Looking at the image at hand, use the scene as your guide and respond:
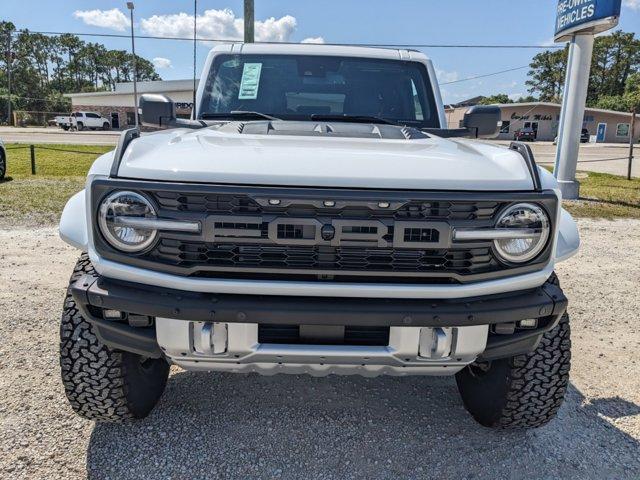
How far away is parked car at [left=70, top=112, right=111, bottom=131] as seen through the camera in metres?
47.8

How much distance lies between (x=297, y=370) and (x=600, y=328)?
3022 mm

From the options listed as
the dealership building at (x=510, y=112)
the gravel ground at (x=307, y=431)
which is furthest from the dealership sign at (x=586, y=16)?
the dealership building at (x=510, y=112)

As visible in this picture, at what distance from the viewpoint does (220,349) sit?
1998 mm

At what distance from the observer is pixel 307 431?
8.63 feet

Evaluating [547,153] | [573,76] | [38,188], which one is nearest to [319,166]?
[38,188]

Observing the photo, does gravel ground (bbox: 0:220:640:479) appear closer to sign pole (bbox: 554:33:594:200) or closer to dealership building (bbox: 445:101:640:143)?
sign pole (bbox: 554:33:594:200)

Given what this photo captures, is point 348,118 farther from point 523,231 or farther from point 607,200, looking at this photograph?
point 607,200

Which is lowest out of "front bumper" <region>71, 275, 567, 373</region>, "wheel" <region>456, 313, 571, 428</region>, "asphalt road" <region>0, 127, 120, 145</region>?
"asphalt road" <region>0, 127, 120, 145</region>

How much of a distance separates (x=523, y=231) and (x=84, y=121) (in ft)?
170

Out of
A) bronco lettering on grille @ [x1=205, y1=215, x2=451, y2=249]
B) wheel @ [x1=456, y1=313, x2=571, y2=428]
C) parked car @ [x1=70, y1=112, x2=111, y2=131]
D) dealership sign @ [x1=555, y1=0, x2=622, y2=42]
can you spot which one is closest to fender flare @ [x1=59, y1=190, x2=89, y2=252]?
bronco lettering on grille @ [x1=205, y1=215, x2=451, y2=249]

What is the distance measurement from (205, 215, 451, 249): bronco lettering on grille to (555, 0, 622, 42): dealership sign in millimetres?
10022

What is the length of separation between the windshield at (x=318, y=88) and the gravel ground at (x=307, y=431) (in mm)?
1695

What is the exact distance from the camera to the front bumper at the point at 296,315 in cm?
191

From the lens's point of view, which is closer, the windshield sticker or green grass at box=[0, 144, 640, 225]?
the windshield sticker
